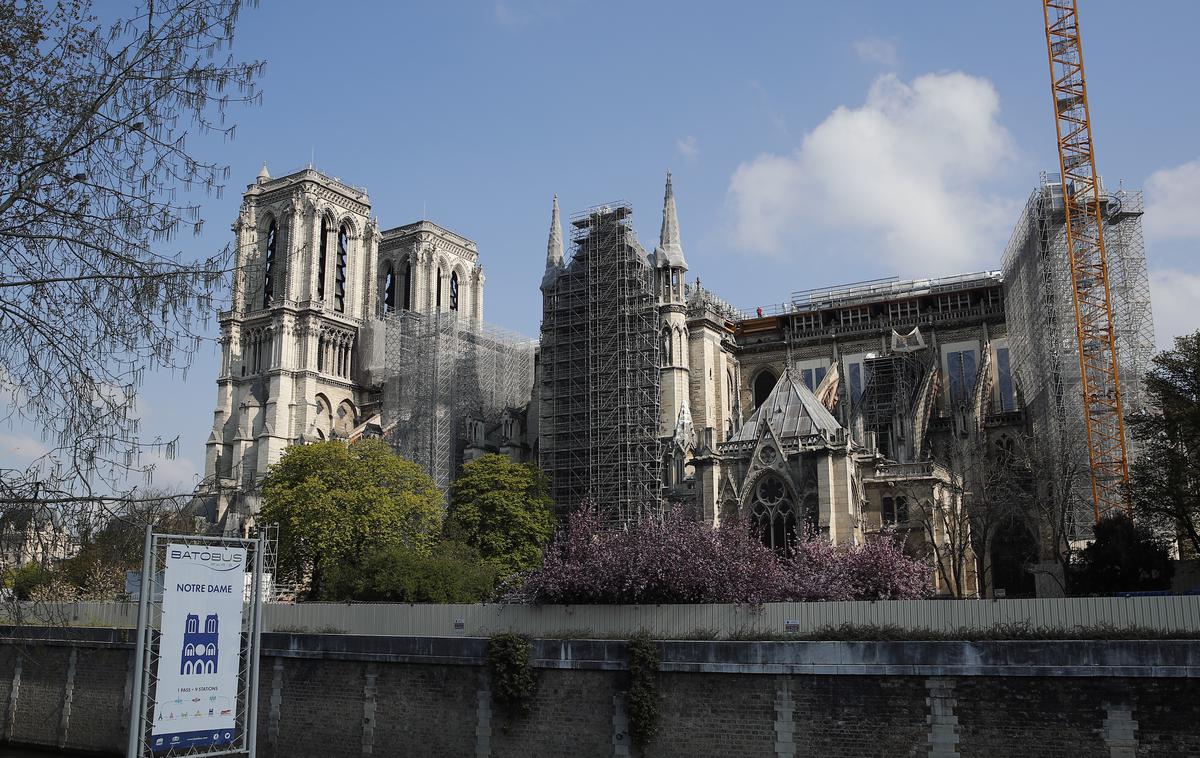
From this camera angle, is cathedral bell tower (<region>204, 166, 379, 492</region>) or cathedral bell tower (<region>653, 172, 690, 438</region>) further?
cathedral bell tower (<region>204, 166, 379, 492</region>)

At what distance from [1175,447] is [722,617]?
647 inches

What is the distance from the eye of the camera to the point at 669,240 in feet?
192

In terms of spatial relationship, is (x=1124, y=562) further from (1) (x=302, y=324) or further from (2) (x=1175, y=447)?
(1) (x=302, y=324)

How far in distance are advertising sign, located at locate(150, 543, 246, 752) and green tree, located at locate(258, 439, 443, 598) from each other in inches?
1111

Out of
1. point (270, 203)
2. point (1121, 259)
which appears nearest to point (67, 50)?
point (1121, 259)

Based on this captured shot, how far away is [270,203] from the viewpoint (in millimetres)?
76125

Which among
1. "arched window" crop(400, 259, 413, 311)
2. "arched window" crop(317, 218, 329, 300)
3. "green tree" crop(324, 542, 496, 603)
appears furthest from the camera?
"arched window" crop(400, 259, 413, 311)

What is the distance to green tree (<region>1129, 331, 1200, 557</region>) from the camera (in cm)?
3166

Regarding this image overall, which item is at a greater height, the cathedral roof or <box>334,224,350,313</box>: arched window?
<box>334,224,350,313</box>: arched window

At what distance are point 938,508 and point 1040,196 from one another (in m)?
16.3

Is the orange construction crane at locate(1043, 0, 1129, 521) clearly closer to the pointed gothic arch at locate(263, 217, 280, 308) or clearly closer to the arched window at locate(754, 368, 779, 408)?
the arched window at locate(754, 368, 779, 408)

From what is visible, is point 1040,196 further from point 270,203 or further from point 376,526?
point 270,203

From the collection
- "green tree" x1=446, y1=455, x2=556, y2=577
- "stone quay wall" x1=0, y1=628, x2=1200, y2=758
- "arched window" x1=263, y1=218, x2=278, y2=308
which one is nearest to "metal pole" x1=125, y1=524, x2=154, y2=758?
"stone quay wall" x1=0, y1=628, x2=1200, y2=758

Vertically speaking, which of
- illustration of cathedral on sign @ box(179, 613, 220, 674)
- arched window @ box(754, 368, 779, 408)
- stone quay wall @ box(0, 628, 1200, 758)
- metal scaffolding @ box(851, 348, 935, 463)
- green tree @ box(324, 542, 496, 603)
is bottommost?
stone quay wall @ box(0, 628, 1200, 758)
